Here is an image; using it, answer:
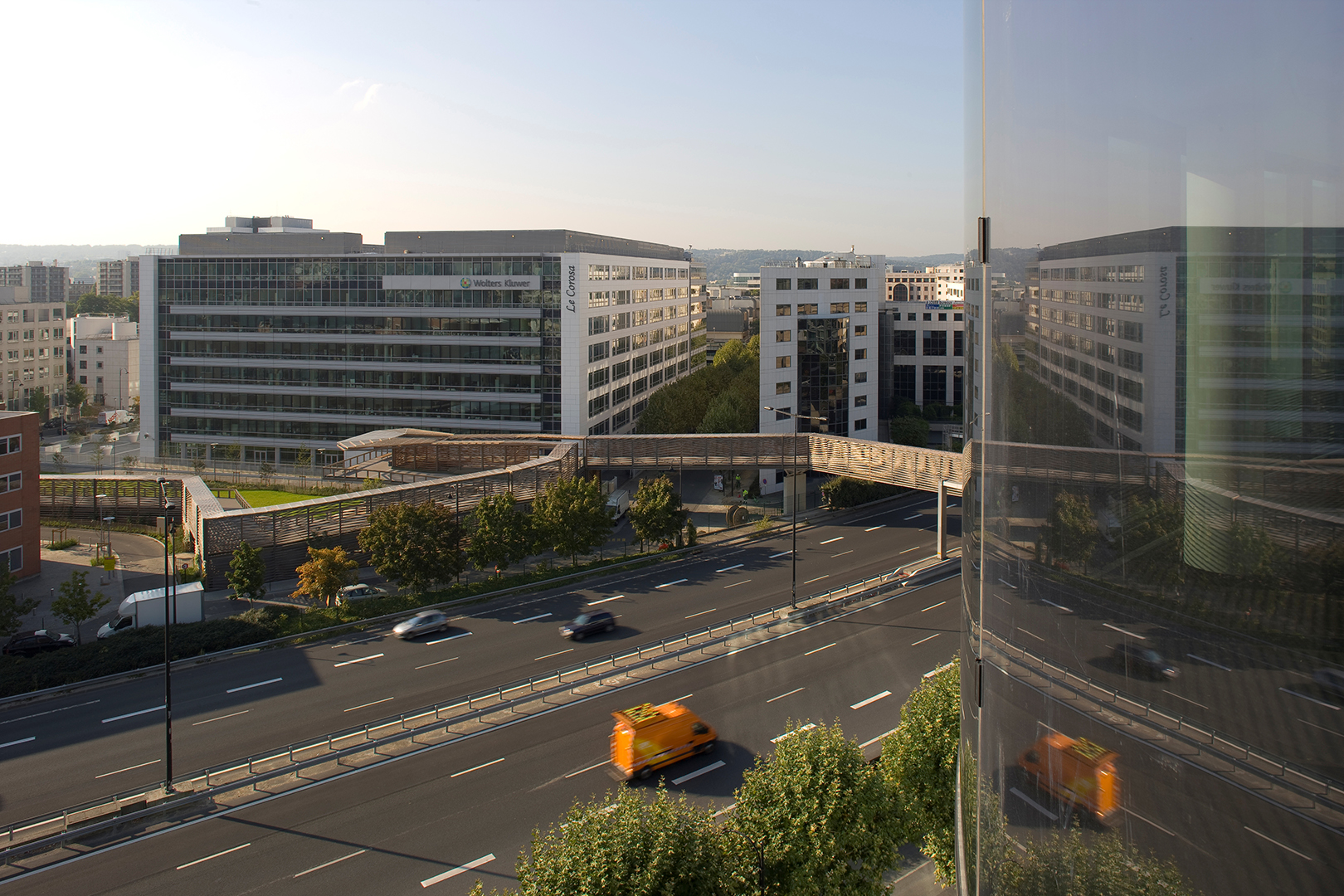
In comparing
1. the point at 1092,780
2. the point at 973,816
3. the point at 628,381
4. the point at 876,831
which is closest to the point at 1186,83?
the point at 1092,780

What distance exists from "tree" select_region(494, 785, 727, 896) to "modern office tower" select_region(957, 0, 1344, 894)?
8.77m

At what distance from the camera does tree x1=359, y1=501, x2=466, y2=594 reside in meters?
38.3

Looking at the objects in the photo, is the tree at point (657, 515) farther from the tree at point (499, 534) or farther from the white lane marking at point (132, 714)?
the white lane marking at point (132, 714)

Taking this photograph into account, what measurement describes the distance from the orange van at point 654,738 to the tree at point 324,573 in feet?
61.0

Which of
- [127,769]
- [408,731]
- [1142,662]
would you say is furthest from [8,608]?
[1142,662]

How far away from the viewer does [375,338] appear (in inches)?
2692

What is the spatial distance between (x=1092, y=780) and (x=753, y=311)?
154206mm

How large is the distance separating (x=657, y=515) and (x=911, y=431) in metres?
39.3

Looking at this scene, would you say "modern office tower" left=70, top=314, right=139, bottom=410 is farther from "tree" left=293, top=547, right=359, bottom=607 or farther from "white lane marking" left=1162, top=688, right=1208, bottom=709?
"white lane marking" left=1162, top=688, right=1208, bottom=709

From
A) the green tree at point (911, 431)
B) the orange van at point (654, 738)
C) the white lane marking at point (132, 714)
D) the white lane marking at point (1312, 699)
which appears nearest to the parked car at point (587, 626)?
the orange van at point (654, 738)

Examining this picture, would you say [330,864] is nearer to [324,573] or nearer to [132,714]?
[132,714]

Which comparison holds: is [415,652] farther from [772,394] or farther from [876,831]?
[772,394]

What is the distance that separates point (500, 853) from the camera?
61.5 feet

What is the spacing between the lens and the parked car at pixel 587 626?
32781 mm
